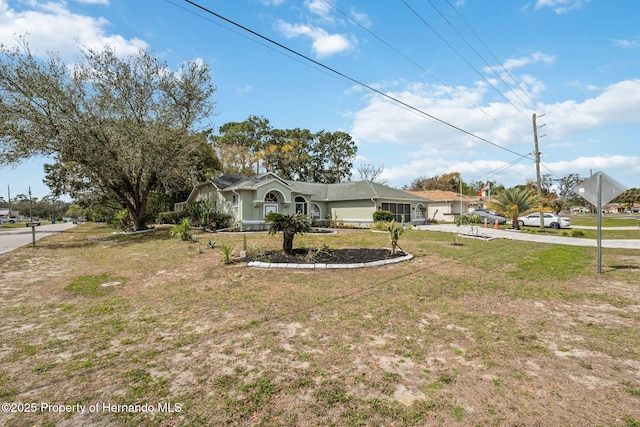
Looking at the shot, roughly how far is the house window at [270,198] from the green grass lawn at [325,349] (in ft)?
44.9

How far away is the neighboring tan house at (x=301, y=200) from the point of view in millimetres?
21219

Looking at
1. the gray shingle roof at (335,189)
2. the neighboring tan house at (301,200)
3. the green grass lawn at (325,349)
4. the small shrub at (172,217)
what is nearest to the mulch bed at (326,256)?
the green grass lawn at (325,349)

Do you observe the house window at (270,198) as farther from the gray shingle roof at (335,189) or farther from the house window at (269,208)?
the gray shingle roof at (335,189)

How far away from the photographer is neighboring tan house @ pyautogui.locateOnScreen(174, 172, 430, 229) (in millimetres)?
21219

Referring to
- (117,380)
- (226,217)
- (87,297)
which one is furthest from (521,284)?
(226,217)

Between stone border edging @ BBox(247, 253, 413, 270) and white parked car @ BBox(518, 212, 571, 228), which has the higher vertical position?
white parked car @ BBox(518, 212, 571, 228)

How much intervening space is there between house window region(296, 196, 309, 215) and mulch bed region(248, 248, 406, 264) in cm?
1362

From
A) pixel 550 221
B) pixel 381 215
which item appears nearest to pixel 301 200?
pixel 381 215

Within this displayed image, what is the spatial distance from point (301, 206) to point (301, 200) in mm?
683

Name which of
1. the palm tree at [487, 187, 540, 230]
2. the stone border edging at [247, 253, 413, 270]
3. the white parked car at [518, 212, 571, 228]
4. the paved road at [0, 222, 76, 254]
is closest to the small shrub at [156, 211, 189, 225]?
the paved road at [0, 222, 76, 254]

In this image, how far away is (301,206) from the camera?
82.9ft

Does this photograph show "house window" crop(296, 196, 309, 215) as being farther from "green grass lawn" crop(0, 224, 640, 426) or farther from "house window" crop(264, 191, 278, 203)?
"green grass lawn" crop(0, 224, 640, 426)

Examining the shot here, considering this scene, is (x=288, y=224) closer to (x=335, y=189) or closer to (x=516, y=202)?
(x=335, y=189)

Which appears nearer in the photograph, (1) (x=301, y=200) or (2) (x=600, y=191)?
(2) (x=600, y=191)
